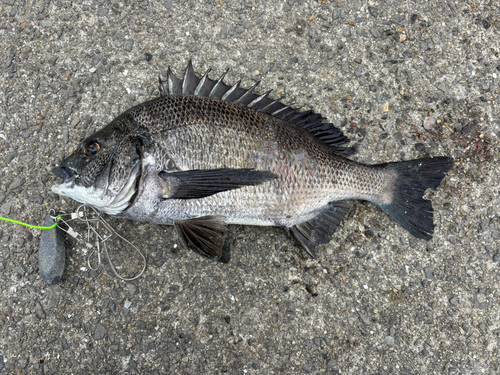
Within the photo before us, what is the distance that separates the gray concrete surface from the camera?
2.48 metres

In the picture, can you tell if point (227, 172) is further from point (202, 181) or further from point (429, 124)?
point (429, 124)

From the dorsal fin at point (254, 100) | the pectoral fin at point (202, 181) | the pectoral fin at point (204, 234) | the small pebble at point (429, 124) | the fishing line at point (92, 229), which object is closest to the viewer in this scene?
the pectoral fin at point (202, 181)

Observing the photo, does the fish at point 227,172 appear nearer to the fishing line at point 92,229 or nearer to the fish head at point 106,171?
the fish head at point 106,171

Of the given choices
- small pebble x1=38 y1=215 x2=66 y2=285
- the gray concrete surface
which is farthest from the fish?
small pebble x1=38 y1=215 x2=66 y2=285

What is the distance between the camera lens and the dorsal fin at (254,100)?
2398 mm

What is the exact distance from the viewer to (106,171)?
2.12m

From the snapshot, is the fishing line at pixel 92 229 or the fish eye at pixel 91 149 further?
the fishing line at pixel 92 229

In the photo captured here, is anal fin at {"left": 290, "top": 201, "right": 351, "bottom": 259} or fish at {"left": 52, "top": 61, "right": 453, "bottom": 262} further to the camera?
anal fin at {"left": 290, "top": 201, "right": 351, "bottom": 259}

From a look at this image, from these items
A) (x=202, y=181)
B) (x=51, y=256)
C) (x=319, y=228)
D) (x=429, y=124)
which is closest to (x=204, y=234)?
→ (x=202, y=181)

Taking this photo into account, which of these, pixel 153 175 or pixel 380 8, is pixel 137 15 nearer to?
pixel 153 175

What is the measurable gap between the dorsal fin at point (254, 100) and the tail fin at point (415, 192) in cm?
42

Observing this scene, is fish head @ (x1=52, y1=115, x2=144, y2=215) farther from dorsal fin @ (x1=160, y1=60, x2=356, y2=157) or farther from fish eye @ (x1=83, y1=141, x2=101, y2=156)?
dorsal fin @ (x1=160, y1=60, x2=356, y2=157)

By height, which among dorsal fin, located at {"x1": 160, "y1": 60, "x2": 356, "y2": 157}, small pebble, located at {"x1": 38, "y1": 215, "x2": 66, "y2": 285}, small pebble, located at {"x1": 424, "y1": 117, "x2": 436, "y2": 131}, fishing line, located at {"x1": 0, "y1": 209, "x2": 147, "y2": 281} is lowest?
small pebble, located at {"x1": 38, "y1": 215, "x2": 66, "y2": 285}

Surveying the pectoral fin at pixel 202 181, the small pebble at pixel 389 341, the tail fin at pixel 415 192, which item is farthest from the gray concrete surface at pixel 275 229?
the pectoral fin at pixel 202 181
